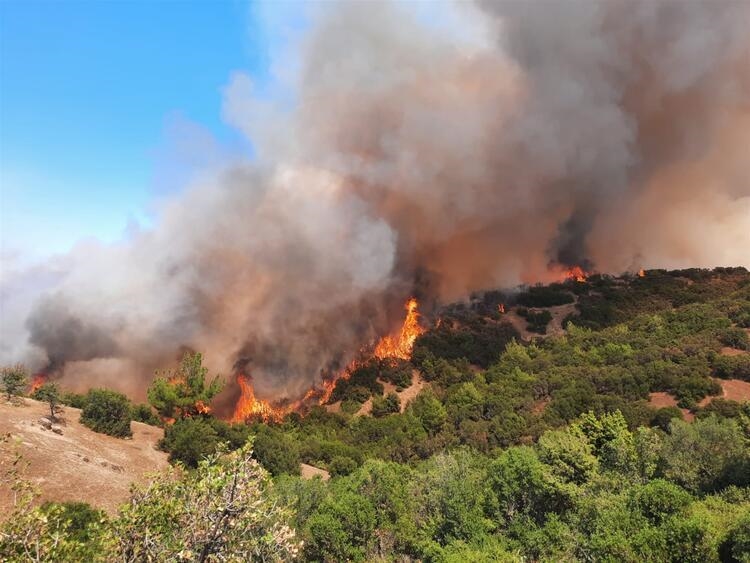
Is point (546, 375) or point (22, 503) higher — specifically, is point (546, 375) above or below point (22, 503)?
above

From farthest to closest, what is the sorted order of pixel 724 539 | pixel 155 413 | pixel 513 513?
1. pixel 155 413
2. pixel 513 513
3. pixel 724 539

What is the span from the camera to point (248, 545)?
10.3 metres

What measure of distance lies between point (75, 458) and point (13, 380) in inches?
561

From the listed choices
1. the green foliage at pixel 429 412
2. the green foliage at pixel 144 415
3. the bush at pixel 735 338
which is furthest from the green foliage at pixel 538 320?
the green foliage at pixel 144 415

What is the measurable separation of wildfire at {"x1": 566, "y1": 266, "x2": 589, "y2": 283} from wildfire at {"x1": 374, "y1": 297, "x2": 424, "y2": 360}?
2429 inches

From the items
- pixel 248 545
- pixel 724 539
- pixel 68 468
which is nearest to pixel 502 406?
pixel 724 539

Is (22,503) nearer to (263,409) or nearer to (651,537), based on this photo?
(651,537)

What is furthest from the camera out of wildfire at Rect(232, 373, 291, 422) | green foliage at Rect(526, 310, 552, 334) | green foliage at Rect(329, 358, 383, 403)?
green foliage at Rect(526, 310, 552, 334)

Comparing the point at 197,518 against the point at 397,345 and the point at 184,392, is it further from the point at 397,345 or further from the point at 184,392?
the point at 397,345

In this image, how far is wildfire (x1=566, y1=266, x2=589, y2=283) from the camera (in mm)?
146625

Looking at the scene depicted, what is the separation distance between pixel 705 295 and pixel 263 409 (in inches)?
4291

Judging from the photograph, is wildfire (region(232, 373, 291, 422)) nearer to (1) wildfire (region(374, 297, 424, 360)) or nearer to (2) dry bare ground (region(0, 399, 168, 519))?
(1) wildfire (region(374, 297, 424, 360))

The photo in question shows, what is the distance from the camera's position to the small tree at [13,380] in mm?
41000

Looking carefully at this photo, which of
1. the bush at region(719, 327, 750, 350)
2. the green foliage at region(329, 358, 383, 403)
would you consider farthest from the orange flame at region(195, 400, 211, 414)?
the bush at region(719, 327, 750, 350)
